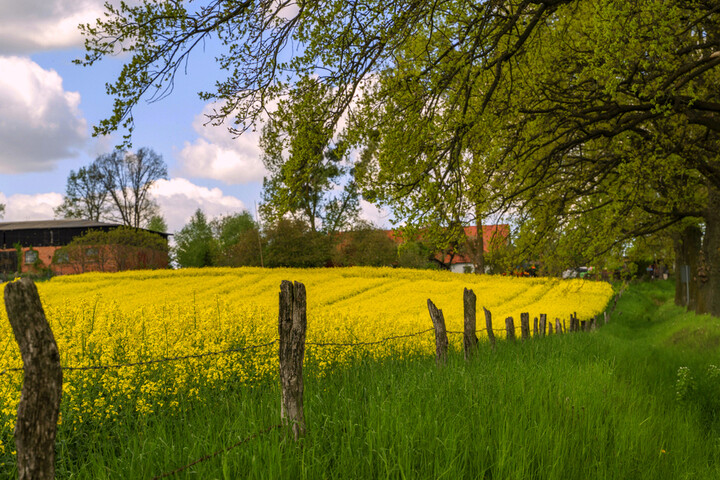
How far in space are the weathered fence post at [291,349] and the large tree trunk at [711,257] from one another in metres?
14.5

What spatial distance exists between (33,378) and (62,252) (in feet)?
143

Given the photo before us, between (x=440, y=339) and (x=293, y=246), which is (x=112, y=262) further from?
(x=440, y=339)

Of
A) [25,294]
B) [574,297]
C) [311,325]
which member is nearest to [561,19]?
[311,325]

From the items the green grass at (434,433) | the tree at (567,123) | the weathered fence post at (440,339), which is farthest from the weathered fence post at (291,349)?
the tree at (567,123)

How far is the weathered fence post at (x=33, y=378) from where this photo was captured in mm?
2719

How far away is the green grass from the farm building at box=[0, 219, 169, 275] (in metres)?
37.9

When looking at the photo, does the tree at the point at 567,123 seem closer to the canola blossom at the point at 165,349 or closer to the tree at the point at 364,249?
the canola blossom at the point at 165,349

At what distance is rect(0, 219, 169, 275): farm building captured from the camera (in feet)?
133

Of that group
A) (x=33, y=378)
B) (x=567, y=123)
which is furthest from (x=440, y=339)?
(x=567, y=123)

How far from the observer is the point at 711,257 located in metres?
17.0

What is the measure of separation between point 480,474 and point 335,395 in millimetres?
1920

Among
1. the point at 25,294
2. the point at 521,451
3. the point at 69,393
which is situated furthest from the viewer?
the point at 69,393

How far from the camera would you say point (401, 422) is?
14.2 ft

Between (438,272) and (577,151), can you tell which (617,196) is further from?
(438,272)
